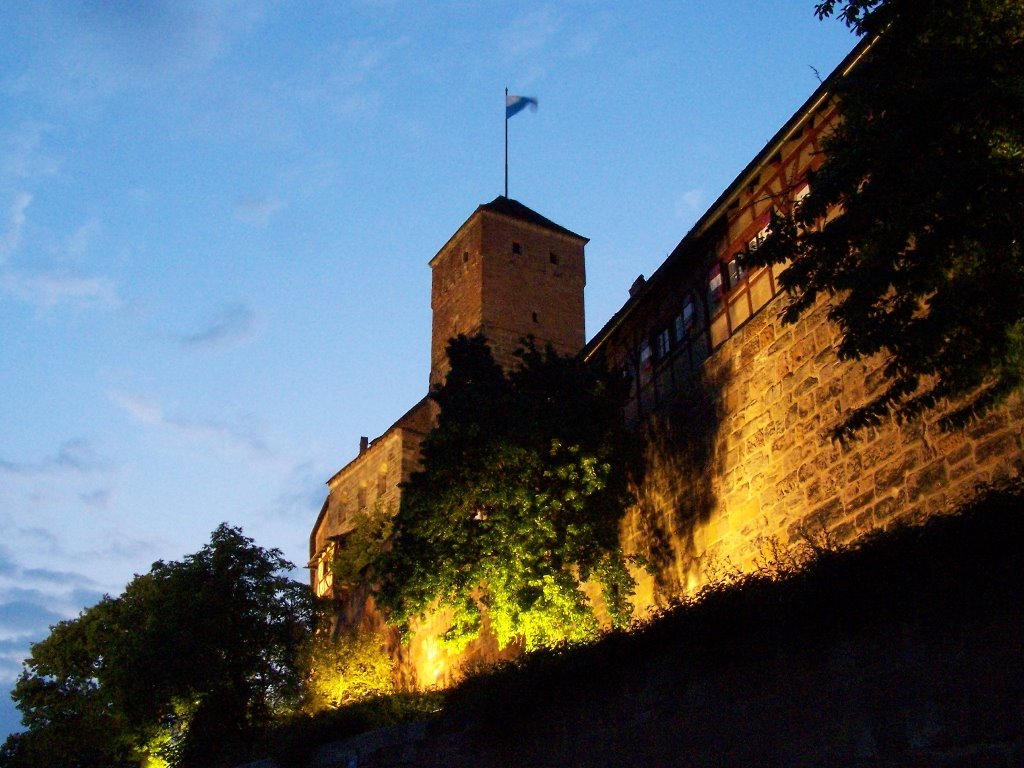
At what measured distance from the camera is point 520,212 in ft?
115

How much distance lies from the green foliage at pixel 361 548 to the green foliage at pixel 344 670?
16.9ft

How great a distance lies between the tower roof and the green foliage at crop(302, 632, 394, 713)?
16.2 m

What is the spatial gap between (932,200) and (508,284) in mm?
25556


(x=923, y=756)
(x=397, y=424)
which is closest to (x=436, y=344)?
(x=397, y=424)

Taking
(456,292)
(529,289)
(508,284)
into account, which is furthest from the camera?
(456,292)

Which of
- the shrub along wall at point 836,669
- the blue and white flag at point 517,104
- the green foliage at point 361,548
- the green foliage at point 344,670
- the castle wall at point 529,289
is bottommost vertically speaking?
the shrub along wall at point 836,669

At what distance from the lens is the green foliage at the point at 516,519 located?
49.6 feet

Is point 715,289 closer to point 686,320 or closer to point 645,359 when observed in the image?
point 686,320

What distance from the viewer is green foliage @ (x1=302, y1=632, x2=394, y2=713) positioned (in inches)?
850

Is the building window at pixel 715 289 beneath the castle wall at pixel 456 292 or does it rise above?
beneath

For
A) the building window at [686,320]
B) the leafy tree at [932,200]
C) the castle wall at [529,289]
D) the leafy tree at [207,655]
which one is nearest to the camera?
the leafy tree at [932,200]

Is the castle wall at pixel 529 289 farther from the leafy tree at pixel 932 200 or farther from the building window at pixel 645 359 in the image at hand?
the leafy tree at pixel 932 200

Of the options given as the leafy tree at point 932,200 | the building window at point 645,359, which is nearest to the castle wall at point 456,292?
the building window at point 645,359

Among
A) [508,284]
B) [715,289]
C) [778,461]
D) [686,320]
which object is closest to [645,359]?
[686,320]
